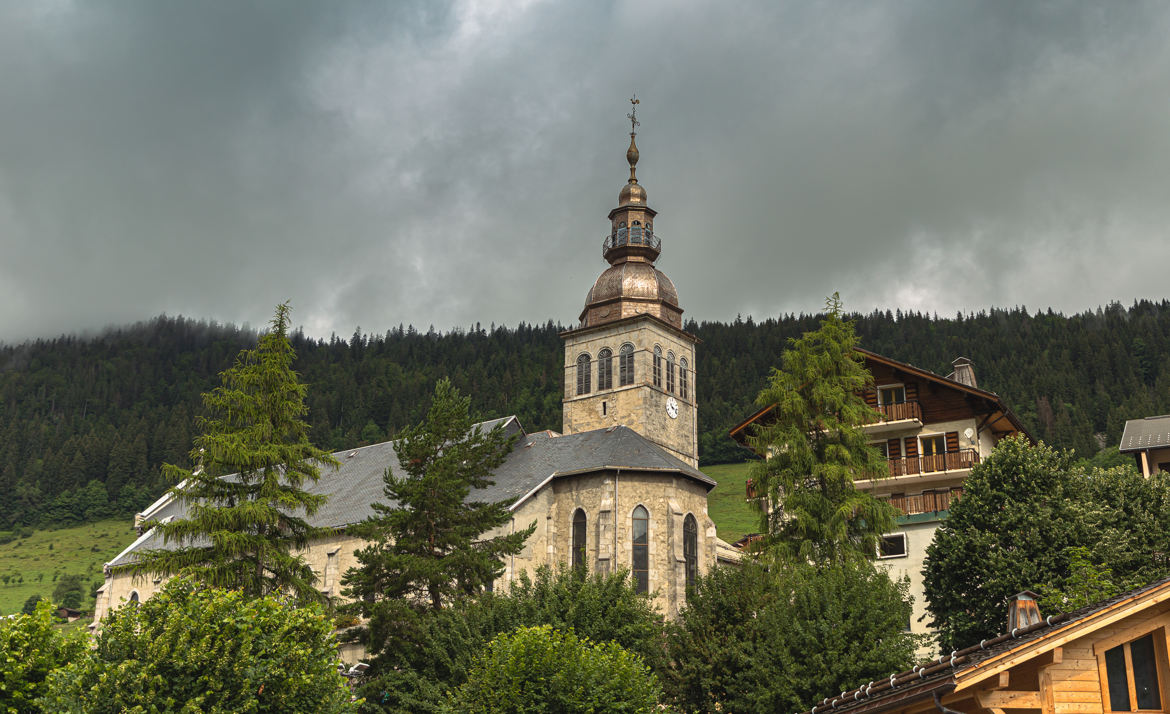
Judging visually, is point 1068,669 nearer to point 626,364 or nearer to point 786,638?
point 786,638

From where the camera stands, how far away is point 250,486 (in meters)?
28.0

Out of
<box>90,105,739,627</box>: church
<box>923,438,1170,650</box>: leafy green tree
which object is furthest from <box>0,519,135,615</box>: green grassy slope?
<box>923,438,1170,650</box>: leafy green tree

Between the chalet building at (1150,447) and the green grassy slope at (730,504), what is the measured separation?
39604mm

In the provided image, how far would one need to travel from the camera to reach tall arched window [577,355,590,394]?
197ft

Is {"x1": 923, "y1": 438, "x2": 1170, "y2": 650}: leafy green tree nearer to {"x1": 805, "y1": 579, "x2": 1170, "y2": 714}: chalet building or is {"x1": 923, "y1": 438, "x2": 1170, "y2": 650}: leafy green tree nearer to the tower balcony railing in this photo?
{"x1": 805, "y1": 579, "x2": 1170, "y2": 714}: chalet building

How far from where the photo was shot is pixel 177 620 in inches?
754

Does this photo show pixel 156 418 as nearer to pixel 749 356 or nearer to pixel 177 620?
pixel 749 356

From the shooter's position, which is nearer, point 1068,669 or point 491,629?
point 1068,669

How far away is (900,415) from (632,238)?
25850 millimetres

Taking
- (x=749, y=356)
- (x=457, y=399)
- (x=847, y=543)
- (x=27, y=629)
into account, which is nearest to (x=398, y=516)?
(x=457, y=399)

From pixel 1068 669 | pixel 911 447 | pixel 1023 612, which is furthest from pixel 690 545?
pixel 1068 669

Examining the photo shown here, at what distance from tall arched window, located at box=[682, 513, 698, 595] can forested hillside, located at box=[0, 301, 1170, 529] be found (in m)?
74.8

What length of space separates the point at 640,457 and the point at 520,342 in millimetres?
127065

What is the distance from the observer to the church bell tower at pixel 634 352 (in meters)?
57.4
